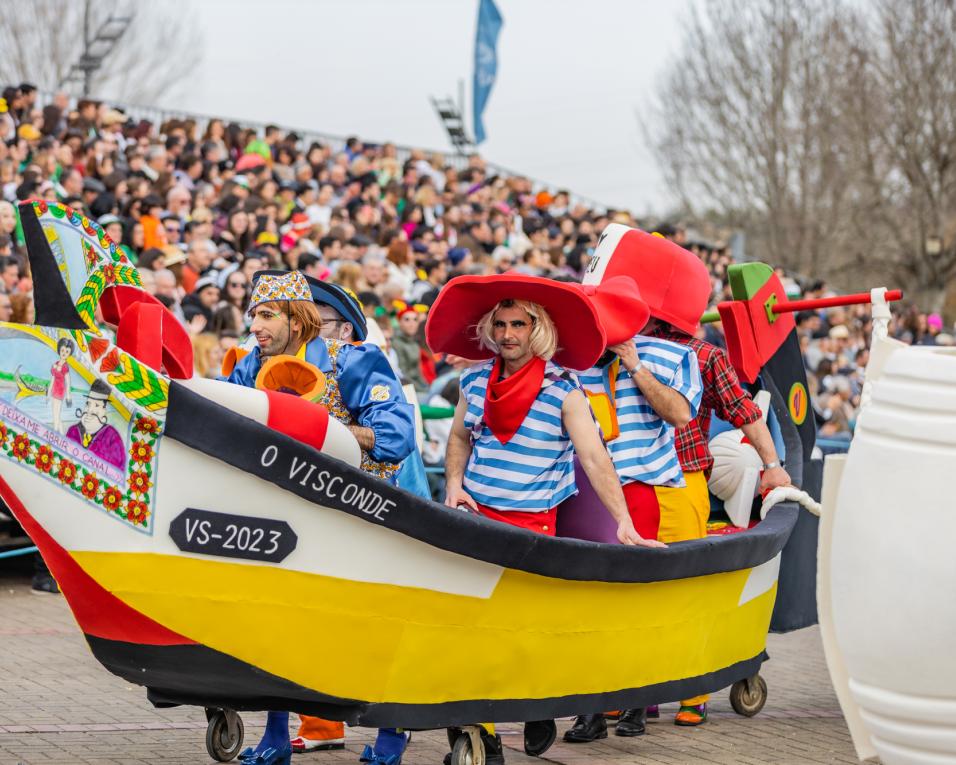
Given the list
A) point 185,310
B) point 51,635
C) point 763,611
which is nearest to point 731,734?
point 763,611

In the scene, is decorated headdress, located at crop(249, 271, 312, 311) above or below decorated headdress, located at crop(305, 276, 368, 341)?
above

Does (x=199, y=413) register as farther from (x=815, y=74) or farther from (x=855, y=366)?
(x=815, y=74)

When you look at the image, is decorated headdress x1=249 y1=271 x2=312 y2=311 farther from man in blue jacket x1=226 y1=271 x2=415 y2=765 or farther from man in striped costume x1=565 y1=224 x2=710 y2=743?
man in striped costume x1=565 y1=224 x2=710 y2=743

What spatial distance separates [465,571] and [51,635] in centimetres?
388

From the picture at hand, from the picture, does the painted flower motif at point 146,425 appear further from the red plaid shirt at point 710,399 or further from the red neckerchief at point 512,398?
the red plaid shirt at point 710,399

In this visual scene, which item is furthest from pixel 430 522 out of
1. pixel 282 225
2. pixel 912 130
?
pixel 912 130

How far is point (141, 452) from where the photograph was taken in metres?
4.38

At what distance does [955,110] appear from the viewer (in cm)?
3088

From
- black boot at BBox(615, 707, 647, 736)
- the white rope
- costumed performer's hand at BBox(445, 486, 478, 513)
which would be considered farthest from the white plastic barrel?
the white rope

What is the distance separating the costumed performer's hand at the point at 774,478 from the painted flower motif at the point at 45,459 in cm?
361

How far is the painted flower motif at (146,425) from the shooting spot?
14.2 feet

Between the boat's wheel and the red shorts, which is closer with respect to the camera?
the boat's wheel

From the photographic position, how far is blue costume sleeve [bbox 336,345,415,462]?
5.41 metres

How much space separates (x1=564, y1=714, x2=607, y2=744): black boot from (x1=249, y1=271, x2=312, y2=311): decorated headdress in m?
2.17
